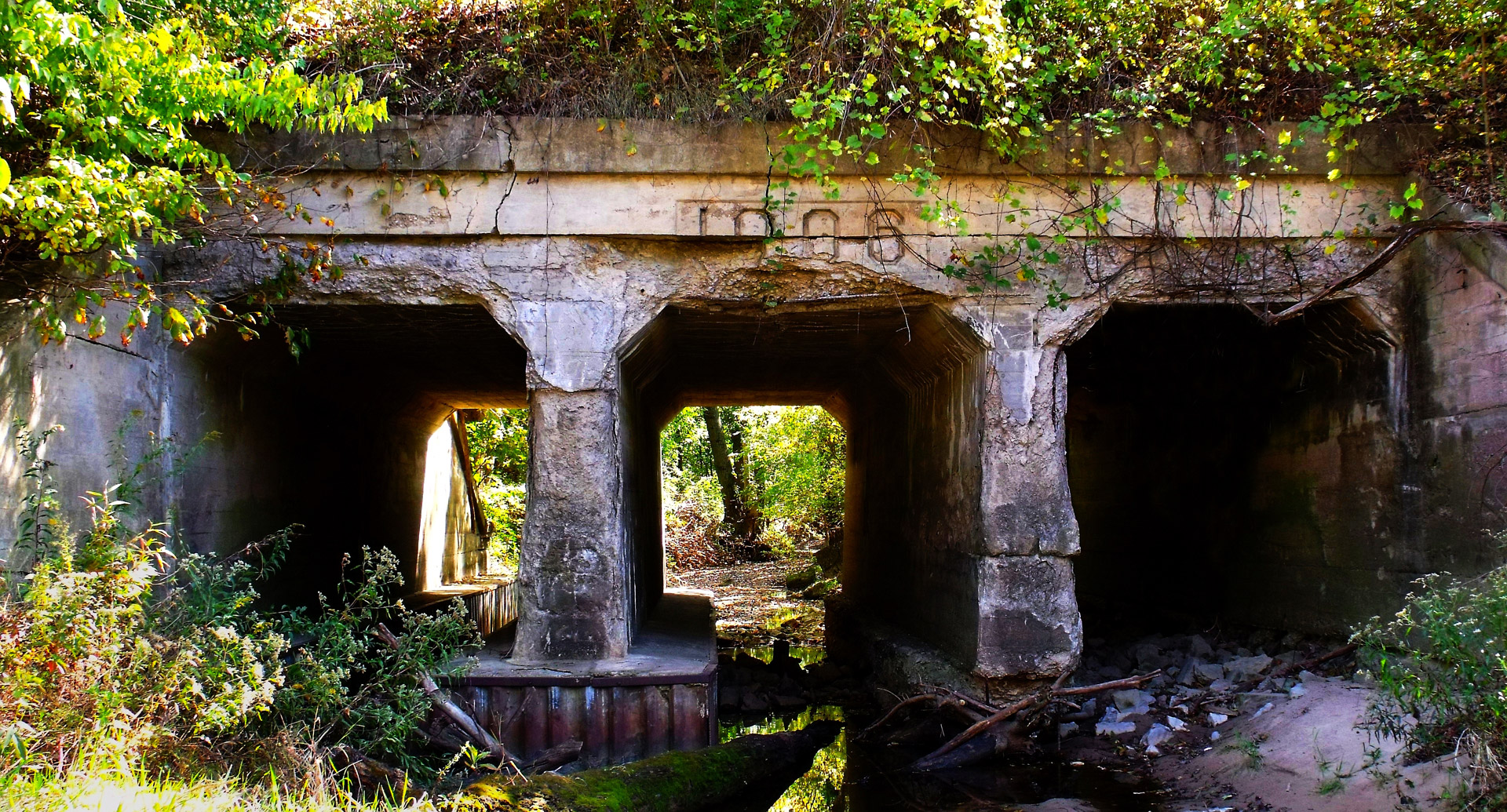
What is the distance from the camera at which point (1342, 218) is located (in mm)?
6090

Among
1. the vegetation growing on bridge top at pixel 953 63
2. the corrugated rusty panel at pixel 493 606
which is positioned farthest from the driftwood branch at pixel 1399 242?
the corrugated rusty panel at pixel 493 606

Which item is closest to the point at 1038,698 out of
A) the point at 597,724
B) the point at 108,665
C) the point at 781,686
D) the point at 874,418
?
the point at 597,724

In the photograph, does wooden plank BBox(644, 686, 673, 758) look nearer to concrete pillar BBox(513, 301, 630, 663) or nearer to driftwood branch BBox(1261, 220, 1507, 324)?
concrete pillar BBox(513, 301, 630, 663)

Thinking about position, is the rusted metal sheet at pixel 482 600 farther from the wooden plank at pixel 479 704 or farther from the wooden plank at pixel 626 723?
the wooden plank at pixel 626 723

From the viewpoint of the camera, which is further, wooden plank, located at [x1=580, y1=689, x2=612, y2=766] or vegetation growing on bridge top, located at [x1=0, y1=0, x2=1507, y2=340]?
wooden plank, located at [x1=580, y1=689, x2=612, y2=766]

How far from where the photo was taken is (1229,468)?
8133 mm

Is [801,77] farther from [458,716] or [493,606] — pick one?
[493,606]

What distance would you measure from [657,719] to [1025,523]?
2.46 metres

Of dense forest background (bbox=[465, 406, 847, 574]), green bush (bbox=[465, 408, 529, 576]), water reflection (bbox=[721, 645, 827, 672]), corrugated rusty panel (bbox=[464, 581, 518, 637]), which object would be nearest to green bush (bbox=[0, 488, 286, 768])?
corrugated rusty panel (bbox=[464, 581, 518, 637])

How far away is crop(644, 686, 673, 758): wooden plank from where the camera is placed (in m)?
5.64

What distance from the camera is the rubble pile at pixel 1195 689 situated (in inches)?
243

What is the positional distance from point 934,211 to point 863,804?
138 inches

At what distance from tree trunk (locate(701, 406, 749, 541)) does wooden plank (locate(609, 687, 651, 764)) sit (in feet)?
48.6

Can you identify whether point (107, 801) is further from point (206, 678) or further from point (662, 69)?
point (662, 69)
